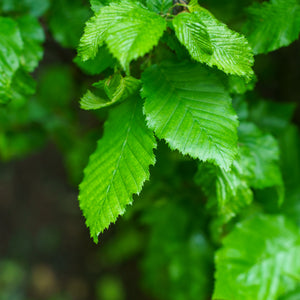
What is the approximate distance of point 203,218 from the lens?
1.48 m

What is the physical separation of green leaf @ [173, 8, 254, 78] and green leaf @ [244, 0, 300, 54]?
222 mm

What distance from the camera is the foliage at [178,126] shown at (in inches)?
28.5

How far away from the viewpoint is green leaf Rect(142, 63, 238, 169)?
29.0 inches

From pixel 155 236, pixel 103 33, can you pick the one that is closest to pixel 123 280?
pixel 155 236

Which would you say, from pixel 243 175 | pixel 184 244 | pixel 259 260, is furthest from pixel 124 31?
pixel 184 244

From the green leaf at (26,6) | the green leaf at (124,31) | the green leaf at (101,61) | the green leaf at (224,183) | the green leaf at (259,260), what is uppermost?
the green leaf at (124,31)

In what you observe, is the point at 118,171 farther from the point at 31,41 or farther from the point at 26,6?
the point at 26,6

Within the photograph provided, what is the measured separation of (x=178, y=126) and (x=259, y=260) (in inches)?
26.0

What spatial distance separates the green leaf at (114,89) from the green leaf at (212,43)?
147mm

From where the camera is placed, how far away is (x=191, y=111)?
2.54ft

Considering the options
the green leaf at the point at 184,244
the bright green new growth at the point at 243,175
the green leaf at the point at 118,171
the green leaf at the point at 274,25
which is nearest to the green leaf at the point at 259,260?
the bright green new growth at the point at 243,175

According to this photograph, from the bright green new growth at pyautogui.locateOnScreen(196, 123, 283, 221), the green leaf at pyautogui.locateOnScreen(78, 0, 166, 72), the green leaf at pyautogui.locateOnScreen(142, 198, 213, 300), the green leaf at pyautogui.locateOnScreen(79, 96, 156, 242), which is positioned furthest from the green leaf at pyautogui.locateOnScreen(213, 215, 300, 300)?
the green leaf at pyautogui.locateOnScreen(78, 0, 166, 72)

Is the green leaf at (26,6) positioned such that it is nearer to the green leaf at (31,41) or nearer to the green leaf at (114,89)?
the green leaf at (31,41)

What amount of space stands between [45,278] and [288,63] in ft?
8.18
